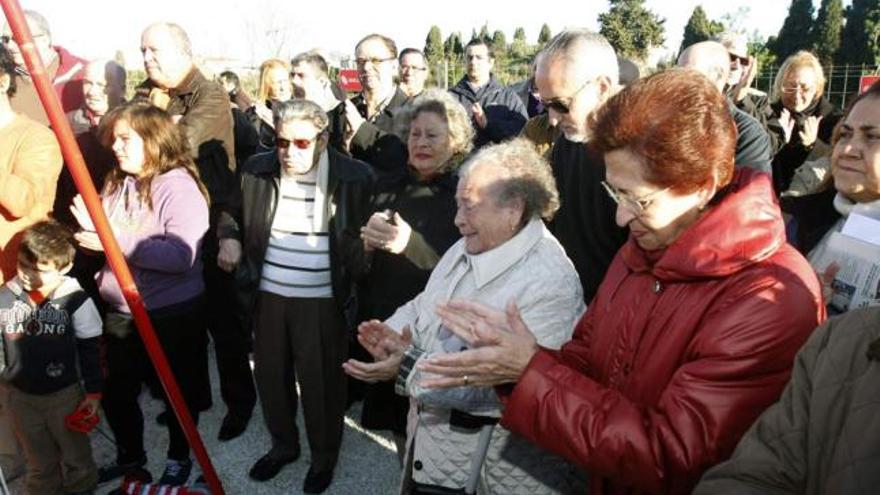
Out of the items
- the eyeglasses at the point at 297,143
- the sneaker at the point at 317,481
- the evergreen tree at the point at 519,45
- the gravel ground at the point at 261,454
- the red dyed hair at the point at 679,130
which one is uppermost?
the red dyed hair at the point at 679,130

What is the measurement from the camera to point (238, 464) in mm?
3727

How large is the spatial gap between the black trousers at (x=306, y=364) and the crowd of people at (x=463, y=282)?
0.04ft

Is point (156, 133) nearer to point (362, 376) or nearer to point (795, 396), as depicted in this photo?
point (362, 376)

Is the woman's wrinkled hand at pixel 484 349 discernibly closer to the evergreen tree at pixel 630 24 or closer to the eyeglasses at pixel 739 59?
the eyeglasses at pixel 739 59

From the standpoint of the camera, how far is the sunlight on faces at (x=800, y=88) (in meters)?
5.39

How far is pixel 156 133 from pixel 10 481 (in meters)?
2.03

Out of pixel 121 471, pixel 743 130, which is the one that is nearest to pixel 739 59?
pixel 743 130

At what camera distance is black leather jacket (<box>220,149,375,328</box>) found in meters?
3.26

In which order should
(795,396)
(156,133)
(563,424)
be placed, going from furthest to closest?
(156,133)
(563,424)
(795,396)

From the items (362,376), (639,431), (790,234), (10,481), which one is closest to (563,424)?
(639,431)

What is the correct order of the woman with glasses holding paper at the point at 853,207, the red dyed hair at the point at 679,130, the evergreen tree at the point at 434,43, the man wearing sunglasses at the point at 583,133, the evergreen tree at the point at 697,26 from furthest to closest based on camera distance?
the evergreen tree at the point at 434,43 → the evergreen tree at the point at 697,26 → the man wearing sunglasses at the point at 583,133 → the woman with glasses holding paper at the point at 853,207 → the red dyed hair at the point at 679,130

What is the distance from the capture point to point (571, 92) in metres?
2.58

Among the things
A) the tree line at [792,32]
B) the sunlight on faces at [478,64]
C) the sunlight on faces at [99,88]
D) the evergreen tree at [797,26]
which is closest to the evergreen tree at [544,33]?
the tree line at [792,32]

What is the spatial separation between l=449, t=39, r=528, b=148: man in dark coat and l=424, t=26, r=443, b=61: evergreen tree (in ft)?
110
